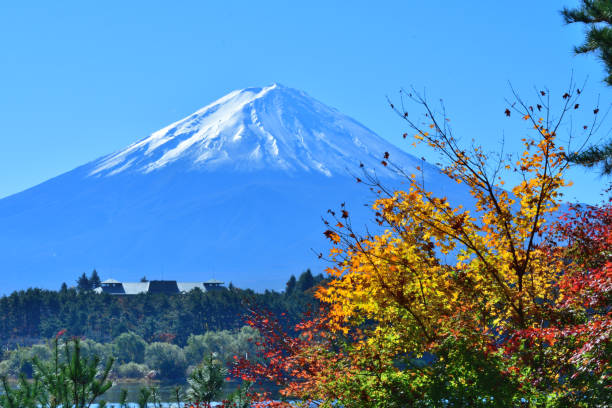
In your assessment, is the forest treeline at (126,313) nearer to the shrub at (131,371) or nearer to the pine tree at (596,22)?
the shrub at (131,371)

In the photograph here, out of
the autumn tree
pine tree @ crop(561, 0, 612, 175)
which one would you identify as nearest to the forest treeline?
pine tree @ crop(561, 0, 612, 175)

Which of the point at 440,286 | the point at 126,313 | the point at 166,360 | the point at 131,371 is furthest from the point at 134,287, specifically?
the point at 440,286

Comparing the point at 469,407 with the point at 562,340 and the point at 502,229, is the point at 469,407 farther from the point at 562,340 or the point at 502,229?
the point at 502,229

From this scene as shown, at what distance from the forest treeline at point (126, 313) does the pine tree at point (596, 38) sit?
7988 centimetres

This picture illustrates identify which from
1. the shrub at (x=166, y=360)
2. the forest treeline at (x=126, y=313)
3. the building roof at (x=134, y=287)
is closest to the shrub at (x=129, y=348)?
the shrub at (x=166, y=360)

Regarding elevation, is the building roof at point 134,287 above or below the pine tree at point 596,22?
above

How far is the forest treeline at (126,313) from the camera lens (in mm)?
100688

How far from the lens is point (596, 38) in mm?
18234

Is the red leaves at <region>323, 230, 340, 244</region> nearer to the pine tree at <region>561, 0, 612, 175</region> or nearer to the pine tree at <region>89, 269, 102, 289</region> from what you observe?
the pine tree at <region>561, 0, 612, 175</region>

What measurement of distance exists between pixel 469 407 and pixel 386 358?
1693mm

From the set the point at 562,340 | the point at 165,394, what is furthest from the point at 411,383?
the point at 165,394

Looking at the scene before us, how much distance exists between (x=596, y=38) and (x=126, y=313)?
9598cm

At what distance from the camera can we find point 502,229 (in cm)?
1119

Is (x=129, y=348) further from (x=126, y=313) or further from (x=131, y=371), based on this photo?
(x=126, y=313)
